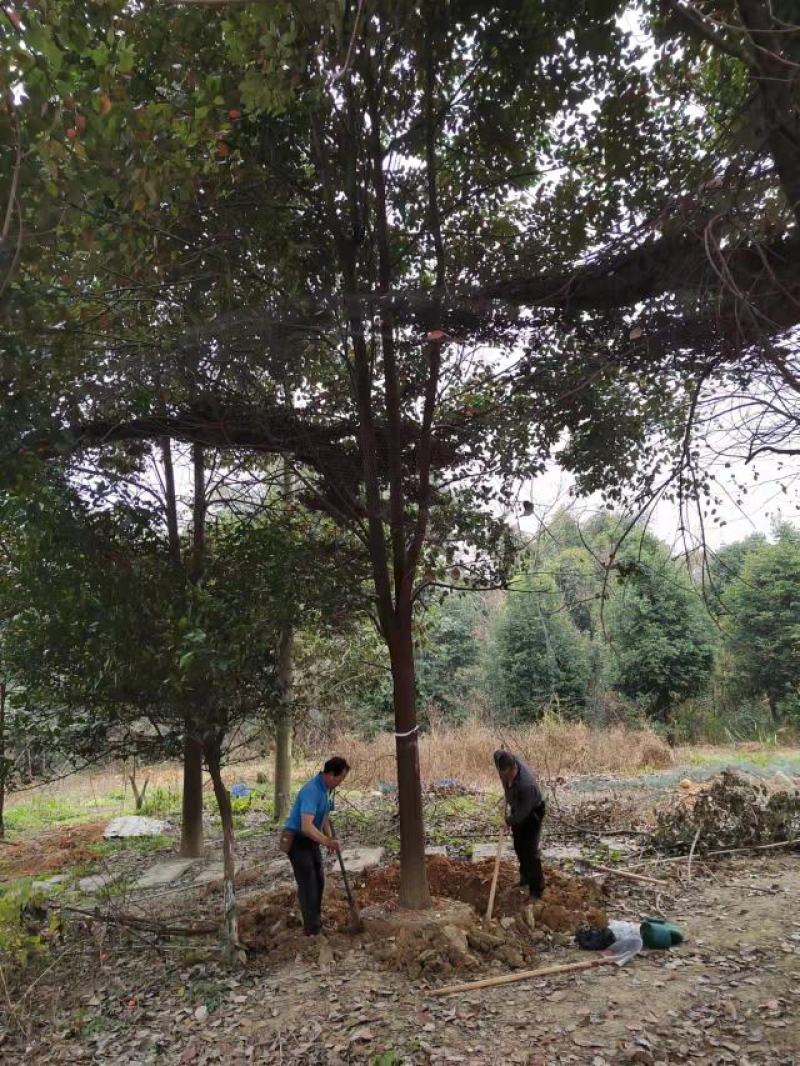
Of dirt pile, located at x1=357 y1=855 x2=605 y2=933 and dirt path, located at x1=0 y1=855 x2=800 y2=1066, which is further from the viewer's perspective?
dirt pile, located at x1=357 y1=855 x2=605 y2=933

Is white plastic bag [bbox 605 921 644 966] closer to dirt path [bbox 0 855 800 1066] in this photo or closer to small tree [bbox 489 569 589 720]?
dirt path [bbox 0 855 800 1066]

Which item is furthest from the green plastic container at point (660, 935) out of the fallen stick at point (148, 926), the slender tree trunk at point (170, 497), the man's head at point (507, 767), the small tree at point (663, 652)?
the small tree at point (663, 652)

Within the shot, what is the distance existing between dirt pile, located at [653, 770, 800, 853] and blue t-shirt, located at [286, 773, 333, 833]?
3572mm

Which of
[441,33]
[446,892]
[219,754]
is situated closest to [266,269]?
[441,33]

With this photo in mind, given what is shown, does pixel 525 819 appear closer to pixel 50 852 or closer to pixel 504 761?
pixel 504 761

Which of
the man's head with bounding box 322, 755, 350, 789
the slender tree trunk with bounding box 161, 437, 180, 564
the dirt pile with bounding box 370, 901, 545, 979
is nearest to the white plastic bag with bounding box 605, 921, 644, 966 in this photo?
the dirt pile with bounding box 370, 901, 545, 979

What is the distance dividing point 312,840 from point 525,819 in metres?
1.72

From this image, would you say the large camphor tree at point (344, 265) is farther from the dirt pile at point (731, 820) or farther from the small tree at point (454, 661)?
the small tree at point (454, 661)

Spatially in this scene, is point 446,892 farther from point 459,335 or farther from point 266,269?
point 266,269

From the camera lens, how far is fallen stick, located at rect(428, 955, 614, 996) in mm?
4160

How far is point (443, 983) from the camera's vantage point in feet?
14.0

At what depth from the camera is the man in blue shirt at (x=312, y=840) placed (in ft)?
16.7

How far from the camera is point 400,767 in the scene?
5.52 metres

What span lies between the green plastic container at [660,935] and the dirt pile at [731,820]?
219cm
